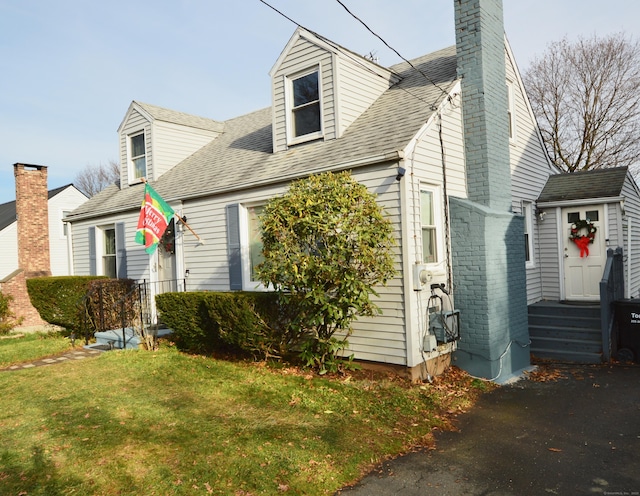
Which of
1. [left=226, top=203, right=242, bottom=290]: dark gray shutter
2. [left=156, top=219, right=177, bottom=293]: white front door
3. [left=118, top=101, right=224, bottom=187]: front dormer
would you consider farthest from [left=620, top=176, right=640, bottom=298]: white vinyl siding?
[left=118, top=101, right=224, bottom=187]: front dormer

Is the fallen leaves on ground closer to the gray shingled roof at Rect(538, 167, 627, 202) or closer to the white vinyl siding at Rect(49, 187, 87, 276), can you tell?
the gray shingled roof at Rect(538, 167, 627, 202)

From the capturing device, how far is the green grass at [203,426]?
4.20m

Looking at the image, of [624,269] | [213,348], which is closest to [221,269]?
[213,348]

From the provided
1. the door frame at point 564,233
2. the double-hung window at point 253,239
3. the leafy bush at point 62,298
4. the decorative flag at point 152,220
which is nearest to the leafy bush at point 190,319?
the double-hung window at point 253,239

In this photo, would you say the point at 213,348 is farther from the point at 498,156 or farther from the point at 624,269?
the point at 624,269

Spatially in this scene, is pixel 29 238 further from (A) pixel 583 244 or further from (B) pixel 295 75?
(A) pixel 583 244

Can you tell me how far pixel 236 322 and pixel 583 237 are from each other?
8.00 metres

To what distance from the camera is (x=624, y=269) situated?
36.0 ft

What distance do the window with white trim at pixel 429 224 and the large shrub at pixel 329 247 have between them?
963 mm

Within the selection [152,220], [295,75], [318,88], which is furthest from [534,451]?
[152,220]

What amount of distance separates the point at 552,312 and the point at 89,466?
8.82m

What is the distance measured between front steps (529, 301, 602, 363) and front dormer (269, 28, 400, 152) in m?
5.71

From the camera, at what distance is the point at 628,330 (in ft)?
28.0

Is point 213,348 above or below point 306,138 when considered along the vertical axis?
below
